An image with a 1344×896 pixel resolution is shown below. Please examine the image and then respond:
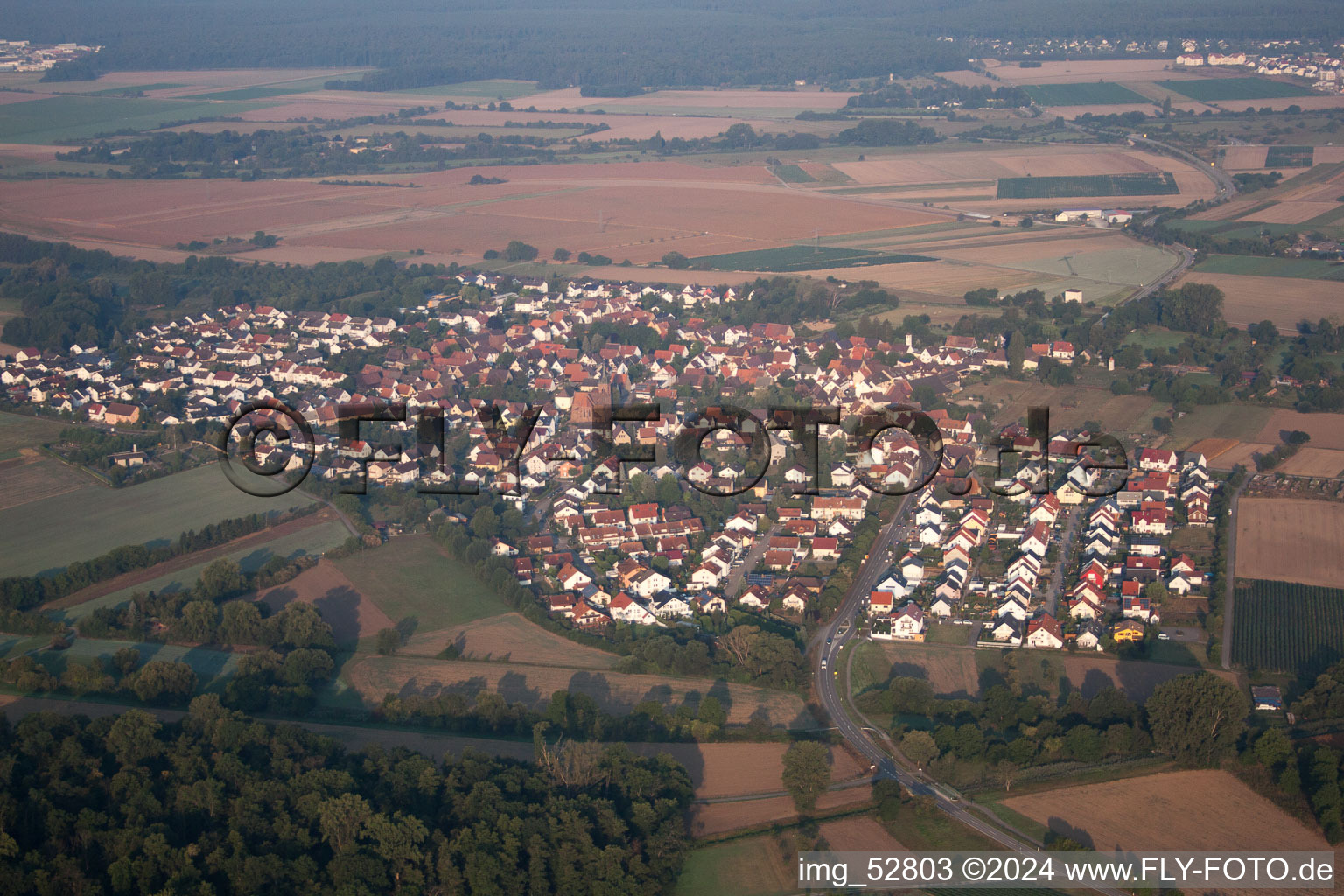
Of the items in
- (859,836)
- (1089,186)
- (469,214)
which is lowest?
(859,836)

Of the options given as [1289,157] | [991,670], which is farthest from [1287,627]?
[1289,157]

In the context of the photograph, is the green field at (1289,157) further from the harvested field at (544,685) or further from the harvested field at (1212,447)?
the harvested field at (544,685)

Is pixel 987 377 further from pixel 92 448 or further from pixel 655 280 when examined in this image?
pixel 92 448

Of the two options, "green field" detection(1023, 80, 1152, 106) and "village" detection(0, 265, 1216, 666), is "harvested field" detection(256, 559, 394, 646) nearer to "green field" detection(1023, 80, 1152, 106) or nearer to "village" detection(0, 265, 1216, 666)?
"village" detection(0, 265, 1216, 666)

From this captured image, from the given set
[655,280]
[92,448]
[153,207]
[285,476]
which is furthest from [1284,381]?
[153,207]

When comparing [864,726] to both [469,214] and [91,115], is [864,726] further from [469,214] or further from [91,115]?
[91,115]
